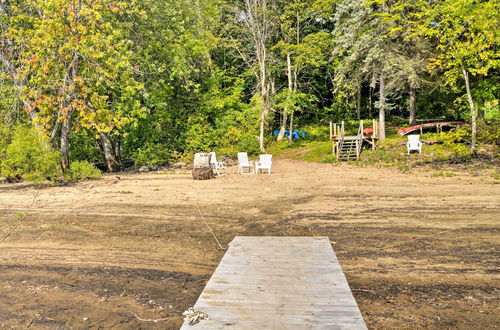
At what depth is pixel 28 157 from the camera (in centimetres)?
1336

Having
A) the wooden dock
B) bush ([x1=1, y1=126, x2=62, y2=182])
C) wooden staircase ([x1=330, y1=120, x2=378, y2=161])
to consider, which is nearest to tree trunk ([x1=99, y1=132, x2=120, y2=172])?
bush ([x1=1, y1=126, x2=62, y2=182])

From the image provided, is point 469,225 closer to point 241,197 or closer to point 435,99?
point 241,197

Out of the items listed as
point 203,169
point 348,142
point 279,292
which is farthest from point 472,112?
point 279,292

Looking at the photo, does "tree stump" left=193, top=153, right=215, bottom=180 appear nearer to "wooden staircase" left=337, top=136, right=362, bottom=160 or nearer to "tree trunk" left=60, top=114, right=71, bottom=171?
"tree trunk" left=60, top=114, right=71, bottom=171

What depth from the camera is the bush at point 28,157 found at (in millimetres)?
13070

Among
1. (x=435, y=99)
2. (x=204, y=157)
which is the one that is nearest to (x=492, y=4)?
(x=204, y=157)

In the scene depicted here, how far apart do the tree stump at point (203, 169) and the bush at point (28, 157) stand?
538 cm

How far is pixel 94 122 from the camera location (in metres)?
14.5

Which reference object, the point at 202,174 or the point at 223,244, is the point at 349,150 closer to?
the point at 202,174

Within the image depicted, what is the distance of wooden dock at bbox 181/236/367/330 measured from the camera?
3.31 metres

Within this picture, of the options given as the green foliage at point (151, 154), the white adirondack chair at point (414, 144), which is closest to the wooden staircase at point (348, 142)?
the white adirondack chair at point (414, 144)

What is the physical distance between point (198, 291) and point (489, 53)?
14.8 m

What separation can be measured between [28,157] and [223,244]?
10469 mm

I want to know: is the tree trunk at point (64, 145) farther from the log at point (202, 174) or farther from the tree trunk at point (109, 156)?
the log at point (202, 174)
